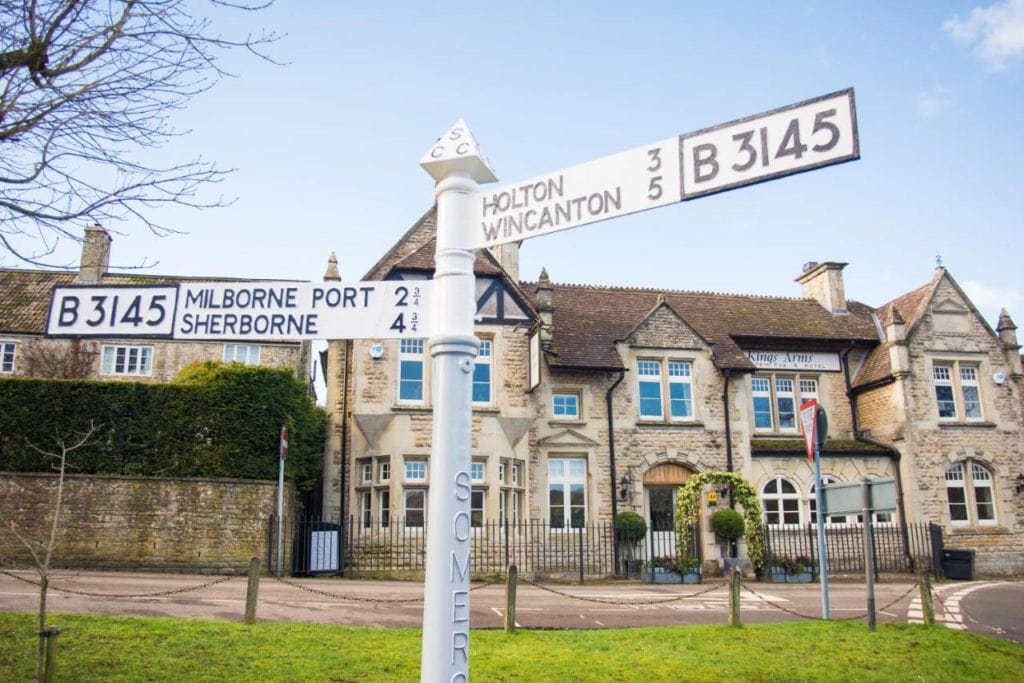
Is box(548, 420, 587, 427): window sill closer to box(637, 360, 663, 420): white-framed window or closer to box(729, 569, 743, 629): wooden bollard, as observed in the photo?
box(637, 360, 663, 420): white-framed window

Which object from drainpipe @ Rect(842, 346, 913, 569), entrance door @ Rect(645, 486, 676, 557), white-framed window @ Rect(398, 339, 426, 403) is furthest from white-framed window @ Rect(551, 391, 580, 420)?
drainpipe @ Rect(842, 346, 913, 569)

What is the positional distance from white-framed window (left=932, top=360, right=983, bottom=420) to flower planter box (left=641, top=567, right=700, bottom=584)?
10971 millimetres

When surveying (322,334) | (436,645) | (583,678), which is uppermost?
(322,334)

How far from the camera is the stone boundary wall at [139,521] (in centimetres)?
1750

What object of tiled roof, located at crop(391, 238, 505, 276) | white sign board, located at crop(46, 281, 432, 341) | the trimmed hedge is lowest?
white sign board, located at crop(46, 281, 432, 341)

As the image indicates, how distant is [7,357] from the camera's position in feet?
88.8

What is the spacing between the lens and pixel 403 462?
21141mm

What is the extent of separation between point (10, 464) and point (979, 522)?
26.8 meters

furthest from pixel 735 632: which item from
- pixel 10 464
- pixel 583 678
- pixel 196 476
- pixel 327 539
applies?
pixel 10 464

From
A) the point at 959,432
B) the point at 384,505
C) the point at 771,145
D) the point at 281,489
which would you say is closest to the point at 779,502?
the point at 959,432

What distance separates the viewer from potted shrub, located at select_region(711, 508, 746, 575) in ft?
73.3

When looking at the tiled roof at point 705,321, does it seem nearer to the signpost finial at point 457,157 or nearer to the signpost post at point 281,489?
the signpost post at point 281,489

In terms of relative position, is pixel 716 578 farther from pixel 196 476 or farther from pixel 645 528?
pixel 196 476

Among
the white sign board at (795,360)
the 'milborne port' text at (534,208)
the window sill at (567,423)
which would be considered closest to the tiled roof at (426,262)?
the window sill at (567,423)
